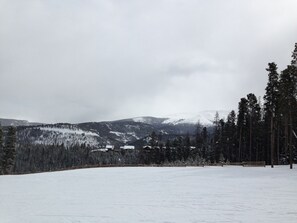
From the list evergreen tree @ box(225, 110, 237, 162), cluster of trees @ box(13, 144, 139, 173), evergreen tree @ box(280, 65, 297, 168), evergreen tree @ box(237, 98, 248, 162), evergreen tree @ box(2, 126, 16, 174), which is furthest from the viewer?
cluster of trees @ box(13, 144, 139, 173)

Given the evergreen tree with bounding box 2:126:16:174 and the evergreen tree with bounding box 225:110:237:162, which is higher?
the evergreen tree with bounding box 225:110:237:162

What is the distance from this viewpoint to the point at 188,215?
1426cm

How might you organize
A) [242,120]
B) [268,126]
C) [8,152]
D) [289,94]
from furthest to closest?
[242,120], [268,126], [8,152], [289,94]

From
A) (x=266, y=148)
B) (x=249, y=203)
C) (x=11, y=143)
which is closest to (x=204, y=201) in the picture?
(x=249, y=203)

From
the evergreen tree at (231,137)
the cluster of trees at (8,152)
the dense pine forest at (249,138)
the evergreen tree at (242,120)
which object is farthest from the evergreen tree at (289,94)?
the cluster of trees at (8,152)

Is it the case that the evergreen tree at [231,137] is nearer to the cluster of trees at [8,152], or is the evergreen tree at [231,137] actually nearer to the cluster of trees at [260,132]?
the cluster of trees at [260,132]

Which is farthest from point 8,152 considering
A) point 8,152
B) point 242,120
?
point 242,120

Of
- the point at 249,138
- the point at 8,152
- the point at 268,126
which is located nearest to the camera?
the point at 8,152

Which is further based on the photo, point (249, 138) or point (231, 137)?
point (231, 137)

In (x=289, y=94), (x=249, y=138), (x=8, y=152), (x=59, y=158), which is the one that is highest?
(x=289, y=94)

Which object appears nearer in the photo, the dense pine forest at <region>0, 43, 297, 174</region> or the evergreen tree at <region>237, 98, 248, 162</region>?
the dense pine forest at <region>0, 43, 297, 174</region>

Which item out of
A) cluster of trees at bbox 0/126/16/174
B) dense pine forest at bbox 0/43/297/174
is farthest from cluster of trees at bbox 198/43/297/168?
cluster of trees at bbox 0/126/16/174

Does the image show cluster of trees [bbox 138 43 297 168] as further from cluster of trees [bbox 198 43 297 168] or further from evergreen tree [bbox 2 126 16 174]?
evergreen tree [bbox 2 126 16 174]

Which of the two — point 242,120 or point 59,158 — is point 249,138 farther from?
point 59,158
